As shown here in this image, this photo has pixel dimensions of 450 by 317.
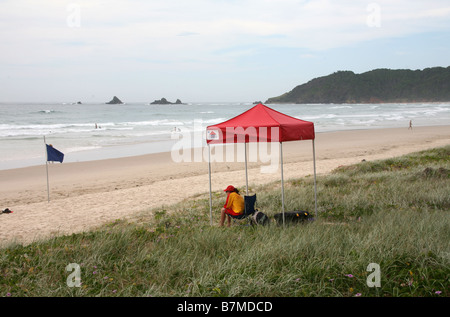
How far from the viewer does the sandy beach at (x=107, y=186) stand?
9695mm

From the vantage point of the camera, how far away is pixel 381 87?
6053 inches

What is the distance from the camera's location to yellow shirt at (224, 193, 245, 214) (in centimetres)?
756

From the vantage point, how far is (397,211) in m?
7.60

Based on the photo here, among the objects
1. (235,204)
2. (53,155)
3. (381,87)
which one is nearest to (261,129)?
(235,204)

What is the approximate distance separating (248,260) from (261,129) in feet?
10.0

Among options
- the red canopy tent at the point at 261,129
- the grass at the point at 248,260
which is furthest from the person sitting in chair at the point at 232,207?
the red canopy tent at the point at 261,129

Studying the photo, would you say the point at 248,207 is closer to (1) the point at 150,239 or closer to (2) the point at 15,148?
(1) the point at 150,239

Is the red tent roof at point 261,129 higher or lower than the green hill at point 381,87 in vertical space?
lower

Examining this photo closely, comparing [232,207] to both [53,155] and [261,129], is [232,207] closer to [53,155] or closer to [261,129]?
[261,129]

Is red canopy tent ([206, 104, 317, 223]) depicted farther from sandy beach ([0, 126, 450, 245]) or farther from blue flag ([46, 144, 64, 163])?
blue flag ([46, 144, 64, 163])

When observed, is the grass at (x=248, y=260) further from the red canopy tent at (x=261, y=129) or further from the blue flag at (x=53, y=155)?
the blue flag at (x=53, y=155)

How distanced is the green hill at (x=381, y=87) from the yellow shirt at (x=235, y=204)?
149231 mm

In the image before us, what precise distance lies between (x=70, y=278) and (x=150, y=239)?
5.76 feet
